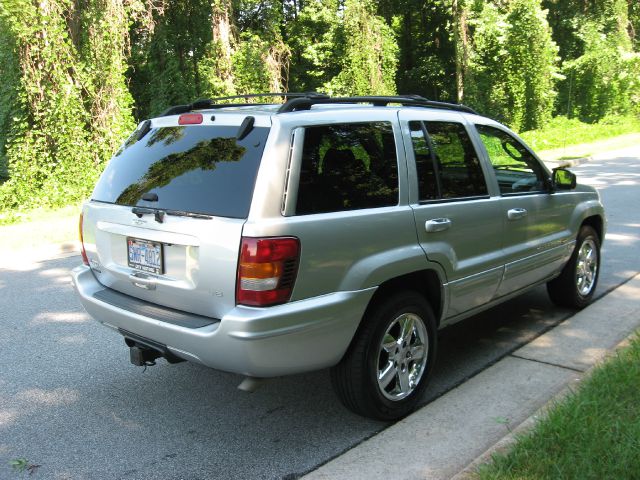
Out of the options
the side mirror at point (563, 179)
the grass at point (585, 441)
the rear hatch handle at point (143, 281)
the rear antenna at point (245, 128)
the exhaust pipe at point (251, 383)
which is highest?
the rear antenna at point (245, 128)

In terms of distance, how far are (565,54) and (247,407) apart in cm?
4174

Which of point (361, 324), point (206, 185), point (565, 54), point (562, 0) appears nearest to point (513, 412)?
point (361, 324)

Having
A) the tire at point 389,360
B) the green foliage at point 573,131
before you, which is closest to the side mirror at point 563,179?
the tire at point 389,360

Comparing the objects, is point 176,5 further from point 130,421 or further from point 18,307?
point 130,421

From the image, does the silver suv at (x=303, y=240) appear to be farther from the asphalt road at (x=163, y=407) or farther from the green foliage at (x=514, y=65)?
the green foliage at (x=514, y=65)

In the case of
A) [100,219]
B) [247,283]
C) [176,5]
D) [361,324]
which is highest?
[176,5]

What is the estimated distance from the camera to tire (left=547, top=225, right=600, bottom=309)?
558 centimetres

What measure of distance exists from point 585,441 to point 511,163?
2570 millimetres

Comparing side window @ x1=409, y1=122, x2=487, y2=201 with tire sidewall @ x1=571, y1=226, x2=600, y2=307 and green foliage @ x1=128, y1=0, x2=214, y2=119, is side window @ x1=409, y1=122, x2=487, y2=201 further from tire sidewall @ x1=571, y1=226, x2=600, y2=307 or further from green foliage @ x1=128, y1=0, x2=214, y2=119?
green foliage @ x1=128, y1=0, x2=214, y2=119

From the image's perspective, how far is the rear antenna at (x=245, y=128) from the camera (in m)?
3.31

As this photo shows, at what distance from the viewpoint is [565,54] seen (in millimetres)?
40031

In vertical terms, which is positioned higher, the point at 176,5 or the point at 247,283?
the point at 176,5

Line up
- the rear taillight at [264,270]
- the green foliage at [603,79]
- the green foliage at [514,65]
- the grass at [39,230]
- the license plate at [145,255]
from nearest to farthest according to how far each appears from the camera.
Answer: the rear taillight at [264,270] → the license plate at [145,255] → the grass at [39,230] → the green foliage at [514,65] → the green foliage at [603,79]

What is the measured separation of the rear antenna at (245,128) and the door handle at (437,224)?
1.23m
